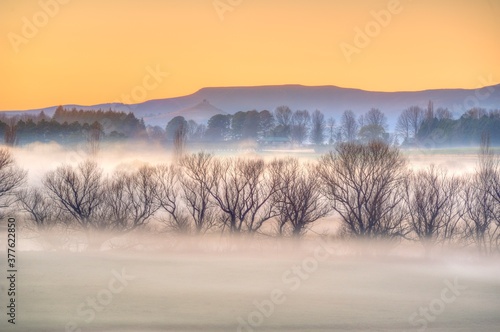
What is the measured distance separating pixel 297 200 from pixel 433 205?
8.13 metres

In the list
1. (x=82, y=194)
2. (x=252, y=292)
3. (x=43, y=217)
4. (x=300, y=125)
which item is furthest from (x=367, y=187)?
(x=252, y=292)

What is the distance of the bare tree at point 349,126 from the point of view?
225 feet

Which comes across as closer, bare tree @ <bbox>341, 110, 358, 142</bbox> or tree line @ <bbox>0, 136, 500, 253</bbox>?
tree line @ <bbox>0, 136, 500, 253</bbox>

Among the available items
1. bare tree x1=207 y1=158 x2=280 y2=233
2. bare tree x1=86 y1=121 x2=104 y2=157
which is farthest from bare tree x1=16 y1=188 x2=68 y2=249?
bare tree x1=207 y1=158 x2=280 y2=233

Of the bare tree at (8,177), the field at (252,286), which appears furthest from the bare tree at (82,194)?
the field at (252,286)

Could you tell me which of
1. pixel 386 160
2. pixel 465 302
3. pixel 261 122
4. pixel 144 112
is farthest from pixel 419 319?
pixel 144 112

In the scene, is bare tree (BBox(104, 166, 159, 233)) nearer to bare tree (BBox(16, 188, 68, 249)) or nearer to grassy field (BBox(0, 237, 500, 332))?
bare tree (BBox(16, 188, 68, 249))

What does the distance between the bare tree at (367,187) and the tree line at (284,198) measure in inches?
2.6

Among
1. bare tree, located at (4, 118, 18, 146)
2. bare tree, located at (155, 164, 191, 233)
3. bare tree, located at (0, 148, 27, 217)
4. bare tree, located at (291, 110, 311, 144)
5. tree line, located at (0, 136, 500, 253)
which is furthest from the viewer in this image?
bare tree, located at (291, 110, 311, 144)

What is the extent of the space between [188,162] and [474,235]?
62.8 feet

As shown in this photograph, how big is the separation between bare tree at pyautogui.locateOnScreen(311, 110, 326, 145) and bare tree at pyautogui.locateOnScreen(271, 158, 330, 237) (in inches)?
372

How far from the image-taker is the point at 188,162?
6234 centimetres

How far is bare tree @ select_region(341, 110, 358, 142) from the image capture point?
68688 mm

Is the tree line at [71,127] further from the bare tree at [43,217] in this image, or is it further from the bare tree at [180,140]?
the bare tree at [43,217]
